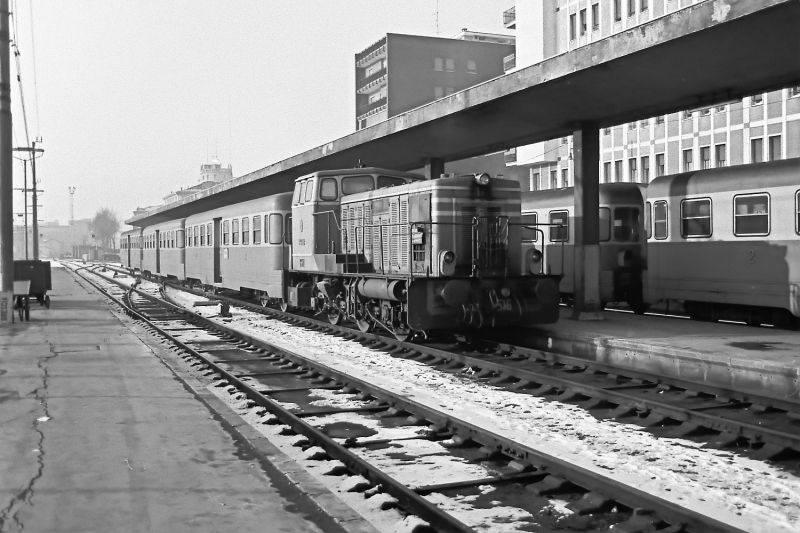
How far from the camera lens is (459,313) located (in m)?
12.6

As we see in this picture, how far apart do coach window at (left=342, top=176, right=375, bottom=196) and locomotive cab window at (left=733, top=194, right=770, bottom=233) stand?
24.0ft

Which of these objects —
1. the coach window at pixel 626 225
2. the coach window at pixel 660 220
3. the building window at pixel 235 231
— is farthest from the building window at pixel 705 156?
the building window at pixel 235 231

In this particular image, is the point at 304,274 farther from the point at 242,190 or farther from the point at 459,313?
the point at 242,190

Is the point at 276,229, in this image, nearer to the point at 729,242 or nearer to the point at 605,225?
the point at 605,225

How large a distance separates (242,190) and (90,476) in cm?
2600

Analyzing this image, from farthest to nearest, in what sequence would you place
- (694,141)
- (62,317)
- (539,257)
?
1. (694,141)
2. (62,317)
3. (539,257)

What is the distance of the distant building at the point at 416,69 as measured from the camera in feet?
245

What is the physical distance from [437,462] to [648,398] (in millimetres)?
3744

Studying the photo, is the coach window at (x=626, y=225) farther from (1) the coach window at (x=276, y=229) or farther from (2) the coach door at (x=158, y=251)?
(2) the coach door at (x=158, y=251)

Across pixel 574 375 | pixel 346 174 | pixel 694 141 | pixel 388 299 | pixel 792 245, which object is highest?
pixel 694 141

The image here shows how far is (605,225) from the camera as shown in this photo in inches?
730

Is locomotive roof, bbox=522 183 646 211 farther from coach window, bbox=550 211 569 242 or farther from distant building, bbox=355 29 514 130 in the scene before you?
distant building, bbox=355 29 514 130

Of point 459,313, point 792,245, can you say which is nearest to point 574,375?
point 459,313

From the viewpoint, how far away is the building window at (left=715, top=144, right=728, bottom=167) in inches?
1538
